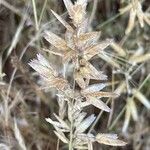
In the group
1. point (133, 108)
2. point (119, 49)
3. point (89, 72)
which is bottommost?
point (133, 108)

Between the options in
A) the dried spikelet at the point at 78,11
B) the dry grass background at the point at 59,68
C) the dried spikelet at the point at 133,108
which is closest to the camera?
the dried spikelet at the point at 78,11

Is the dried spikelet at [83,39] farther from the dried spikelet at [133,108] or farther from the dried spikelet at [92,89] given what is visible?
the dried spikelet at [133,108]

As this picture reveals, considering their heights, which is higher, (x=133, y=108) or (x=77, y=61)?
(x=77, y=61)

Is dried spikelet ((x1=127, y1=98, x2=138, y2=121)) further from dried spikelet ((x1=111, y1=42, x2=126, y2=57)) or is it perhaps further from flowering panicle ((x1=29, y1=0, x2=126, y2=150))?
flowering panicle ((x1=29, y1=0, x2=126, y2=150))

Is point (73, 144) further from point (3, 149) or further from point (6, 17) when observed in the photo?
point (6, 17)

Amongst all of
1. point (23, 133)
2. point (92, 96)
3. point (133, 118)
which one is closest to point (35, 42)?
point (23, 133)

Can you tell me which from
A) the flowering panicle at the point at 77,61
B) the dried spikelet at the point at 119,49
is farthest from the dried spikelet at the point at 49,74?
the dried spikelet at the point at 119,49

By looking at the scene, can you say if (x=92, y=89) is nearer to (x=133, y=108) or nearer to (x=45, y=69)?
(x=45, y=69)

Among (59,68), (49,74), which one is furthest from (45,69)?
(59,68)
